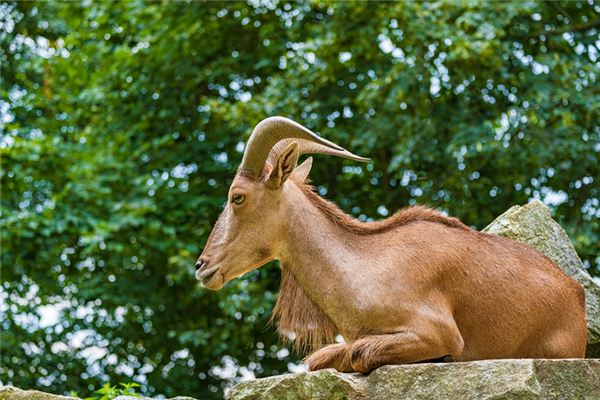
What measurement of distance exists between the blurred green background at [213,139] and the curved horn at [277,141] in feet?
27.1

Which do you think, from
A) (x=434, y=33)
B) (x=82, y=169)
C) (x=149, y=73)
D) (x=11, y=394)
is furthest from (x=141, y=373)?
(x=11, y=394)

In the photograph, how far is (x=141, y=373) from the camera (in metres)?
20.3

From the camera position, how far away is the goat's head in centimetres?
750

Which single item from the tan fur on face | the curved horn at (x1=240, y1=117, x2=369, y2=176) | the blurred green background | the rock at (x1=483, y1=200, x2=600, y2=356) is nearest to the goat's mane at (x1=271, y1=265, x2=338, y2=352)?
the tan fur on face

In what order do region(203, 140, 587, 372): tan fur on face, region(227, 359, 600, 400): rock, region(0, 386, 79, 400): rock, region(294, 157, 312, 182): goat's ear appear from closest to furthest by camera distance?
region(227, 359, 600, 400): rock
region(203, 140, 587, 372): tan fur on face
region(0, 386, 79, 400): rock
region(294, 157, 312, 182): goat's ear

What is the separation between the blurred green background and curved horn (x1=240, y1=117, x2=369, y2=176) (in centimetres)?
827

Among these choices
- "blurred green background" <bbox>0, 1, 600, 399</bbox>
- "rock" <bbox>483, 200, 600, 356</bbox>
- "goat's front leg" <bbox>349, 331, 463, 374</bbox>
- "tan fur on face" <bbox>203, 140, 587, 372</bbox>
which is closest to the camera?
"goat's front leg" <bbox>349, 331, 463, 374</bbox>

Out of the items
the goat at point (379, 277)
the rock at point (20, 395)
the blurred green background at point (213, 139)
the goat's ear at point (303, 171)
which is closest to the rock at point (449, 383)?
the goat at point (379, 277)

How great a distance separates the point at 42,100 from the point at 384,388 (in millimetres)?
16427

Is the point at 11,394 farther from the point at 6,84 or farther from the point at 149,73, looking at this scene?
the point at 6,84

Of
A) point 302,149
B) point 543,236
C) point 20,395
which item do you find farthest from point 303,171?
point 20,395

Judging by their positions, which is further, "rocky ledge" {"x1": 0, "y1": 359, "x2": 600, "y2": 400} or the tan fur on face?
the tan fur on face

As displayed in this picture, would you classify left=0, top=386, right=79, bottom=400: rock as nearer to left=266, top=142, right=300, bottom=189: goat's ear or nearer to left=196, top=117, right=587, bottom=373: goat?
left=196, top=117, right=587, bottom=373: goat

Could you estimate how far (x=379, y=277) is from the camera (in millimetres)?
7172
